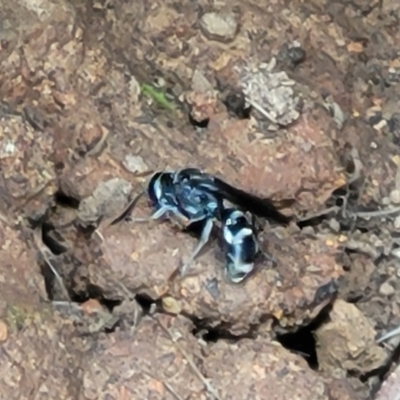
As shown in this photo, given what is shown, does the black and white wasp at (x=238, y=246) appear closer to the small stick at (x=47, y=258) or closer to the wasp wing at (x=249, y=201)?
the wasp wing at (x=249, y=201)

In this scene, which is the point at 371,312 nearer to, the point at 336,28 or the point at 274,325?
the point at 274,325

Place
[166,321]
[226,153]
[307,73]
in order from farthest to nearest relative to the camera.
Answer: [307,73] < [226,153] < [166,321]

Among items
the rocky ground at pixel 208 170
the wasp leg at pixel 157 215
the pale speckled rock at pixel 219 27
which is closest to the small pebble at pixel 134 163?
the rocky ground at pixel 208 170

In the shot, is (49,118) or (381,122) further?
(381,122)

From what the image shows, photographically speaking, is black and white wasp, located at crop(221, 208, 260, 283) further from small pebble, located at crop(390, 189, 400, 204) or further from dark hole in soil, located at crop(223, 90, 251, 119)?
small pebble, located at crop(390, 189, 400, 204)

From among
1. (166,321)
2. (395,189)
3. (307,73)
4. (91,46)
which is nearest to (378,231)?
(395,189)

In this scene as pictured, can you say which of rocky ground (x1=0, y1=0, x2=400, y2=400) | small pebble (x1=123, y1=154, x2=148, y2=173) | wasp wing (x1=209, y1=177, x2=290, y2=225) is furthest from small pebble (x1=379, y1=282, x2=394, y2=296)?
small pebble (x1=123, y1=154, x2=148, y2=173)

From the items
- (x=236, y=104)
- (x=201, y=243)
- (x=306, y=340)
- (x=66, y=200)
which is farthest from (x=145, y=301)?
(x=236, y=104)

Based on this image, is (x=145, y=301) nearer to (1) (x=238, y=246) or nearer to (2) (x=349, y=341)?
(1) (x=238, y=246)
